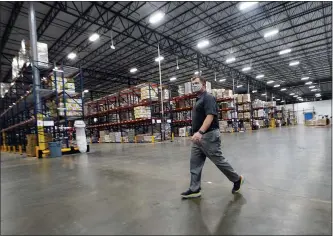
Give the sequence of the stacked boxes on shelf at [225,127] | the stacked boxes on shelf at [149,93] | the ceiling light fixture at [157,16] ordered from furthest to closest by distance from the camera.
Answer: the stacked boxes on shelf at [225,127], the stacked boxes on shelf at [149,93], the ceiling light fixture at [157,16]

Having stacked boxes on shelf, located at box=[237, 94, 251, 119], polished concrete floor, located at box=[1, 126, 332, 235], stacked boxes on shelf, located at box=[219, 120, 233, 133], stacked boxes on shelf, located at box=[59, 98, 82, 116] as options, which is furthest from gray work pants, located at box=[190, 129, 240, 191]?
stacked boxes on shelf, located at box=[237, 94, 251, 119]

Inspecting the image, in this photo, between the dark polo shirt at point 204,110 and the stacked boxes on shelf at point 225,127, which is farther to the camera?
the stacked boxes on shelf at point 225,127

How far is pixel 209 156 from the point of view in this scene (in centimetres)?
243

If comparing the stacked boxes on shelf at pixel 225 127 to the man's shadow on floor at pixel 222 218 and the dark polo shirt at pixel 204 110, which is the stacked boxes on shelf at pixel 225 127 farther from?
the man's shadow on floor at pixel 222 218

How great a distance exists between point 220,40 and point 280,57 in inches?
366

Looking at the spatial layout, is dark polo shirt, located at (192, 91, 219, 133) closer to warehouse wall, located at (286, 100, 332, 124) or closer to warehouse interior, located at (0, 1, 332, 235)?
warehouse interior, located at (0, 1, 332, 235)

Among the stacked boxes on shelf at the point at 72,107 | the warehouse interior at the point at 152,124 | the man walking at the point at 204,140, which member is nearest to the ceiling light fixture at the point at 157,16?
the warehouse interior at the point at 152,124

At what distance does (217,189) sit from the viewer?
2.70 metres

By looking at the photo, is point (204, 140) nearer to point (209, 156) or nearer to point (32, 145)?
point (209, 156)

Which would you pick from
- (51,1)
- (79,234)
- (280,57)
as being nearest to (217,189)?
(79,234)

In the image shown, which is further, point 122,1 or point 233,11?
point 233,11

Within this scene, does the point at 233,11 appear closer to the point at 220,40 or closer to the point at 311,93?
the point at 220,40

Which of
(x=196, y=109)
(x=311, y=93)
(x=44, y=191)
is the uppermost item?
(x=311, y=93)

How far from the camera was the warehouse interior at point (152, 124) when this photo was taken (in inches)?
80.5
